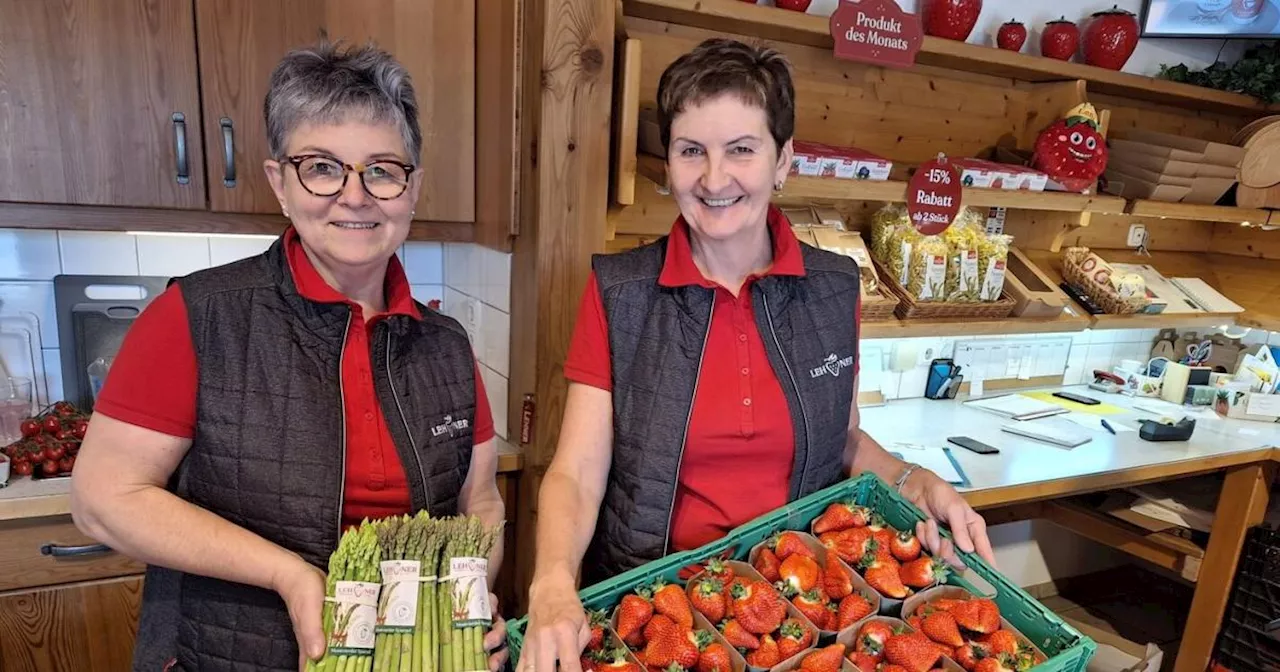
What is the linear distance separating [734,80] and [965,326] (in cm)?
152

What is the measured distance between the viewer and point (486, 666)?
3.01 feet

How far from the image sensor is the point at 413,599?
93 centimetres

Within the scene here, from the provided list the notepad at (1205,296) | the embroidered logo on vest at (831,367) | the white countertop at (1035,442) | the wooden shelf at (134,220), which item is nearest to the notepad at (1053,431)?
the white countertop at (1035,442)

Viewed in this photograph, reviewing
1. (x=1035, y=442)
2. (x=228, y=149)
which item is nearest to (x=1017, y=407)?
(x=1035, y=442)

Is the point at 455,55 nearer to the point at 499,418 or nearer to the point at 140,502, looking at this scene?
the point at 499,418

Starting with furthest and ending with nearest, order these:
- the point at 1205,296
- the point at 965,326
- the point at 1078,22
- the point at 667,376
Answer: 1. the point at 1205,296
2. the point at 1078,22
3. the point at 965,326
4. the point at 667,376

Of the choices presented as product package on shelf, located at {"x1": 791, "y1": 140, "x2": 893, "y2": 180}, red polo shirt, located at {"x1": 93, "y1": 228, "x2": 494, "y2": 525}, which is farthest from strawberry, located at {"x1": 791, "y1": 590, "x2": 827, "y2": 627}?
product package on shelf, located at {"x1": 791, "y1": 140, "x2": 893, "y2": 180}

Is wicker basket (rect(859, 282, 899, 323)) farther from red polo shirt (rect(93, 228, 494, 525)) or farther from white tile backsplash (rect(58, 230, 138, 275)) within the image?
white tile backsplash (rect(58, 230, 138, 275))

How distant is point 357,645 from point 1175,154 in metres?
2.86

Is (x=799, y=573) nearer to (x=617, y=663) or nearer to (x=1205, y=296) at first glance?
(x=617, y=663)

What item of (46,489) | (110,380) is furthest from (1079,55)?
(46,489)

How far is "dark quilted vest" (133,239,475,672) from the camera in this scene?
100 cm

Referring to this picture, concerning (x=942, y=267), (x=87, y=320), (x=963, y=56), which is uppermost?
(x=963, y=56)

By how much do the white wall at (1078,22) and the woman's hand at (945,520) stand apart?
157cm
